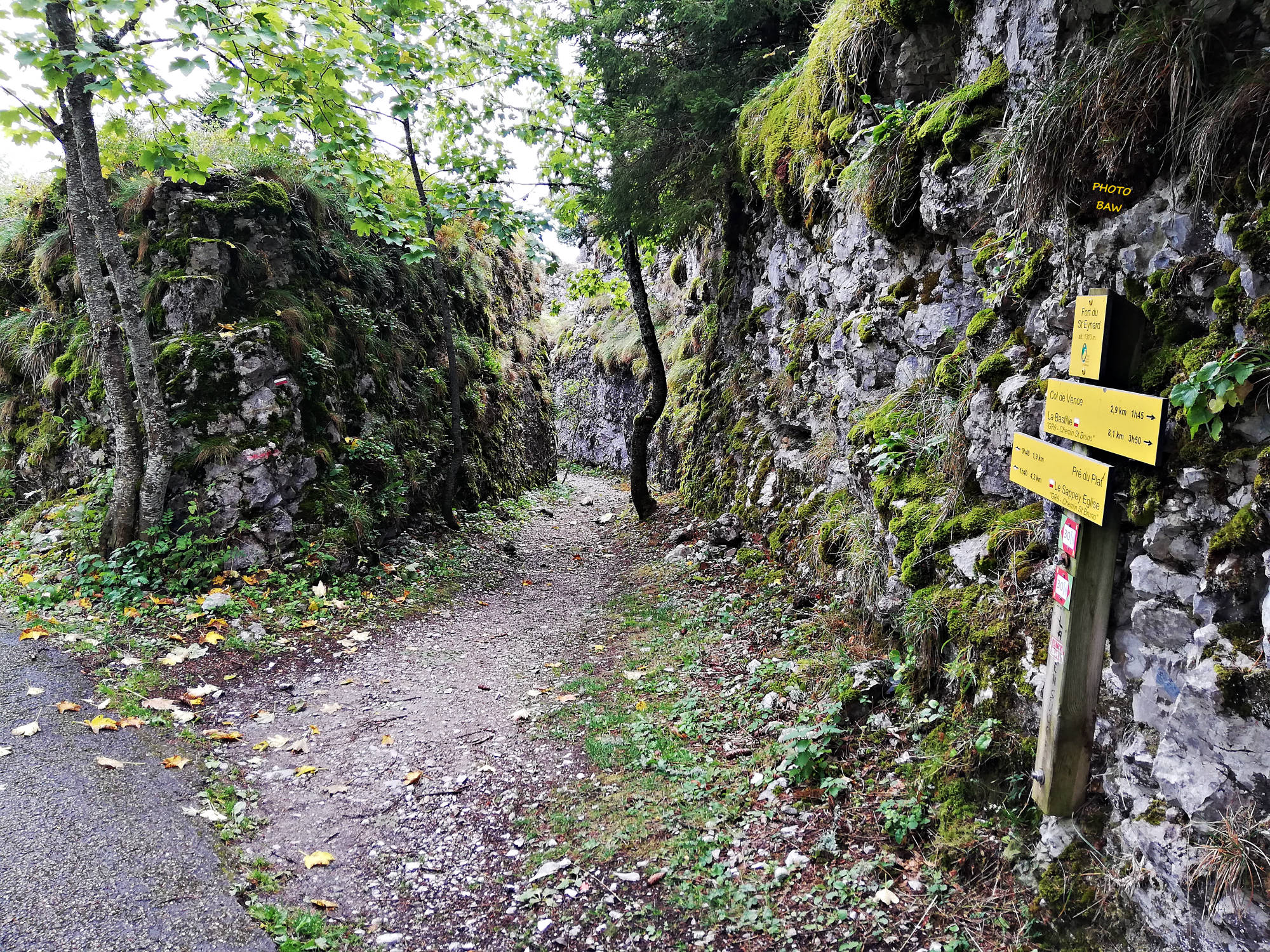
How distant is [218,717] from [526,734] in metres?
2.65

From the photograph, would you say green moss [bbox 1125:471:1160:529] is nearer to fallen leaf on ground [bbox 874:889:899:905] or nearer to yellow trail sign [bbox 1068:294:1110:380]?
yellow trail sign [bbox 1068:294:1110:380]

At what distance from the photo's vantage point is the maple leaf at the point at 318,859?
12.4ft

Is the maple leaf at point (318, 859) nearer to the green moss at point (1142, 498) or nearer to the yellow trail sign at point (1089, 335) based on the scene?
the green moss at point (1142, 498)

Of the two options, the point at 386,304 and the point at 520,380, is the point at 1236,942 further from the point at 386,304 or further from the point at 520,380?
the point at 520,380

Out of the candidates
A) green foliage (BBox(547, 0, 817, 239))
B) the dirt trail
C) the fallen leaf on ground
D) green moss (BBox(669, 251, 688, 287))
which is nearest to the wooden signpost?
the fallen leaf on ground

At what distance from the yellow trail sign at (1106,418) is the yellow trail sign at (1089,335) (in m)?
0.08

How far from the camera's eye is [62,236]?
908 centimetres

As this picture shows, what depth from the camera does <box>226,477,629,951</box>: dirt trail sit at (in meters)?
3.63

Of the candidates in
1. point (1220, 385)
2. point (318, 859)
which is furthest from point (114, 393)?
point (1220, 385)

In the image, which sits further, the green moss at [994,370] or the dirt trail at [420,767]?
the green moss at [994,370]

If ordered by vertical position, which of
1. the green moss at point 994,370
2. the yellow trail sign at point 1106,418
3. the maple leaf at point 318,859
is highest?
the green moss at point 994,370

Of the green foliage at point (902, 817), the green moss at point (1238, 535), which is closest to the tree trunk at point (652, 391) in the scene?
the green foliage at point (902, 817)

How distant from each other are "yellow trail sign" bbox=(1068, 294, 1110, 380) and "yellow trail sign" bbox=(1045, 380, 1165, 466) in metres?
0.08

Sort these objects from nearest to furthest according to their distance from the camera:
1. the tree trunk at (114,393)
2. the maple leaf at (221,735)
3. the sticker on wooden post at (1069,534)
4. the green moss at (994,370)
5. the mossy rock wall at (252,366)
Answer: the sticker on wooden post at (1069,534)
the green moss at (994,370)
the maple leaf at (221,735)
the tree trunk at (114,393)
the mossy rock wall at (252,366)
